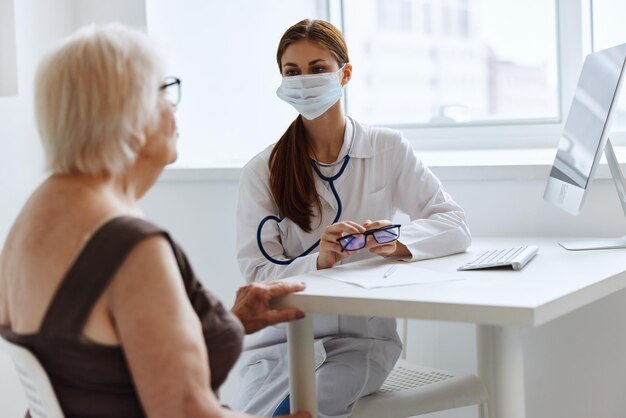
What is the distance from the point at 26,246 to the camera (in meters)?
1.24

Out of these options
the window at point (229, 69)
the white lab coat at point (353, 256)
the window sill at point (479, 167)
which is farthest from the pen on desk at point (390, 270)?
the window at point (229, 69)

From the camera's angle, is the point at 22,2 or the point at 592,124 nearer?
the point at 592,124

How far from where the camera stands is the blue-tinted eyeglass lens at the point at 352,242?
1.93 m

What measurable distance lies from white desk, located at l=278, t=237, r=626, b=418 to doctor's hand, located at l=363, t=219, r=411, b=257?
0.21 ft

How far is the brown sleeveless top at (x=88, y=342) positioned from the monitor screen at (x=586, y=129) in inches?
41.6

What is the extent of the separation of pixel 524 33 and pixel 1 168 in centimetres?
160

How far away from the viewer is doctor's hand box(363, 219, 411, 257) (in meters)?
1.95

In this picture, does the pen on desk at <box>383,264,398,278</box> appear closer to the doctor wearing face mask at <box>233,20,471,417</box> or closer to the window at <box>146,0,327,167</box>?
the doctor wearing face mask at <box>233,20,471,417</box>

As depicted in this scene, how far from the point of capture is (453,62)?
310 centimetres

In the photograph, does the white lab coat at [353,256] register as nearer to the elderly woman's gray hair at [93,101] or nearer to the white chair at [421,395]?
the white chair at [421,395]

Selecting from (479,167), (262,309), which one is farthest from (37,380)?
(479,167)

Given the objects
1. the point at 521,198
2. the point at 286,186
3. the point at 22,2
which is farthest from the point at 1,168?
the point at 521,198

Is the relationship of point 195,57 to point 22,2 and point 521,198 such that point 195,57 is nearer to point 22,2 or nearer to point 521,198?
point 22,2

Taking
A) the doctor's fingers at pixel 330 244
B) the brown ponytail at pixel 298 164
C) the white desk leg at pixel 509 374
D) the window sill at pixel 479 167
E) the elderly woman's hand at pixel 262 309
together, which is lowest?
the white desk leg at pixel 509 374
